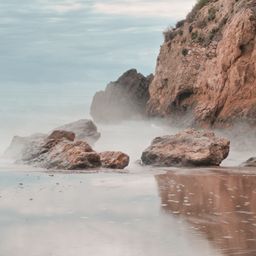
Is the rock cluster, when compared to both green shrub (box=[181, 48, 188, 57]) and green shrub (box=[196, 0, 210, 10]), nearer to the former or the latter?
green shrub (box=[181, 48, 188, 57])

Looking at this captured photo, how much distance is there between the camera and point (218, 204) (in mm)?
12305

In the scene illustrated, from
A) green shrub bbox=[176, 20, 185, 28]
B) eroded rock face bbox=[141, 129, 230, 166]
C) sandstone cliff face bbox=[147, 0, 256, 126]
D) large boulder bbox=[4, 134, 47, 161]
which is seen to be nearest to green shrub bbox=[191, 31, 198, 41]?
sandstone cliff face bbox=[147, 0, 256, 126]

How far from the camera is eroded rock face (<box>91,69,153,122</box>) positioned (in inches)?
2014

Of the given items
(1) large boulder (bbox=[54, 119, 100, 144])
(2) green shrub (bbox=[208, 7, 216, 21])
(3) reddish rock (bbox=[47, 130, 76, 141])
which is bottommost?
(1) large boulder (bbox=[54, 119, 100, 144])

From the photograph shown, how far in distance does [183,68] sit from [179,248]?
1104 inches

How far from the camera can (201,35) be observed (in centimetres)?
3538

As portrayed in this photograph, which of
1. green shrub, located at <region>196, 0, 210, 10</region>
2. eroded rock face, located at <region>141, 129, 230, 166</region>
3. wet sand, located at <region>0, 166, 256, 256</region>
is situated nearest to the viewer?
wet sand, located at <region>0, 166, 256, 256</region>

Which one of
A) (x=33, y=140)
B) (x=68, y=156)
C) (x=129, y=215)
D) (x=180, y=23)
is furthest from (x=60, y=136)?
(x=180, y=23)

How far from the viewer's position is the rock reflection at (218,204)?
901 cm

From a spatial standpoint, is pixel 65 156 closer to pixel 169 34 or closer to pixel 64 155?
pixel 64 155

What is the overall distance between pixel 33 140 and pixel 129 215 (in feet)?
48.0

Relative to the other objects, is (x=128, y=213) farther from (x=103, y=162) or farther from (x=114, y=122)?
(x=114, y=122)

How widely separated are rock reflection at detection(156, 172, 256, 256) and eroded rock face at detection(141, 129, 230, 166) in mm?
2727

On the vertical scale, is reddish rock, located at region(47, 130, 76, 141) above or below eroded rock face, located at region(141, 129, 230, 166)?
above
